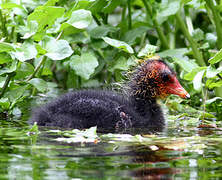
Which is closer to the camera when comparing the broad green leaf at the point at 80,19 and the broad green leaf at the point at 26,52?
the broad green leaf at the point at 26,52

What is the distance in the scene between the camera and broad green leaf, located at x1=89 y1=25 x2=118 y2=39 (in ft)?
20.1

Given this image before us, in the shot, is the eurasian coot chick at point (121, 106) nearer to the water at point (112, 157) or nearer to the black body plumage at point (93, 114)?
the black body plumage at point (93, 114)

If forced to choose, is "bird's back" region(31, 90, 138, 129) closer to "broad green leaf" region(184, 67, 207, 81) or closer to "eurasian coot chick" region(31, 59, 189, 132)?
"eurasian coot chick" region(31, 59, 189, 132)

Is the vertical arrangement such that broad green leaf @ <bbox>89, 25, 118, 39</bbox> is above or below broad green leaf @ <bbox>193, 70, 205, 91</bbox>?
above

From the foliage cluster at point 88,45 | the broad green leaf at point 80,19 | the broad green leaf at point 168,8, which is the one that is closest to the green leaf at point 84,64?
the foliage cluster at point 88,45

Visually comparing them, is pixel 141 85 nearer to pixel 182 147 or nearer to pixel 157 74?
pixel 157 74

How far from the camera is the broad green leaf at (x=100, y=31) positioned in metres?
6.11

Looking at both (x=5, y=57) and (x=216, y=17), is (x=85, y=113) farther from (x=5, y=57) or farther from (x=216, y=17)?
(x=216, y=17)

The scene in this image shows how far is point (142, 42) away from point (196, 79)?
12.4 ft

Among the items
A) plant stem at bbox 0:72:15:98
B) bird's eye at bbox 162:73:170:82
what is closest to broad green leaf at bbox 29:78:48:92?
plant stem at bbox 0:72:15:98

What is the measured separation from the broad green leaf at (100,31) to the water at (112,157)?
223cm

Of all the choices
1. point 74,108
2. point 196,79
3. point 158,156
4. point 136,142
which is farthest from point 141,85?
point 158,156

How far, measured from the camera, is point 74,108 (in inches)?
190

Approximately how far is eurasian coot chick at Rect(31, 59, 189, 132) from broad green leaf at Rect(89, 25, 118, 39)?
836 mm
